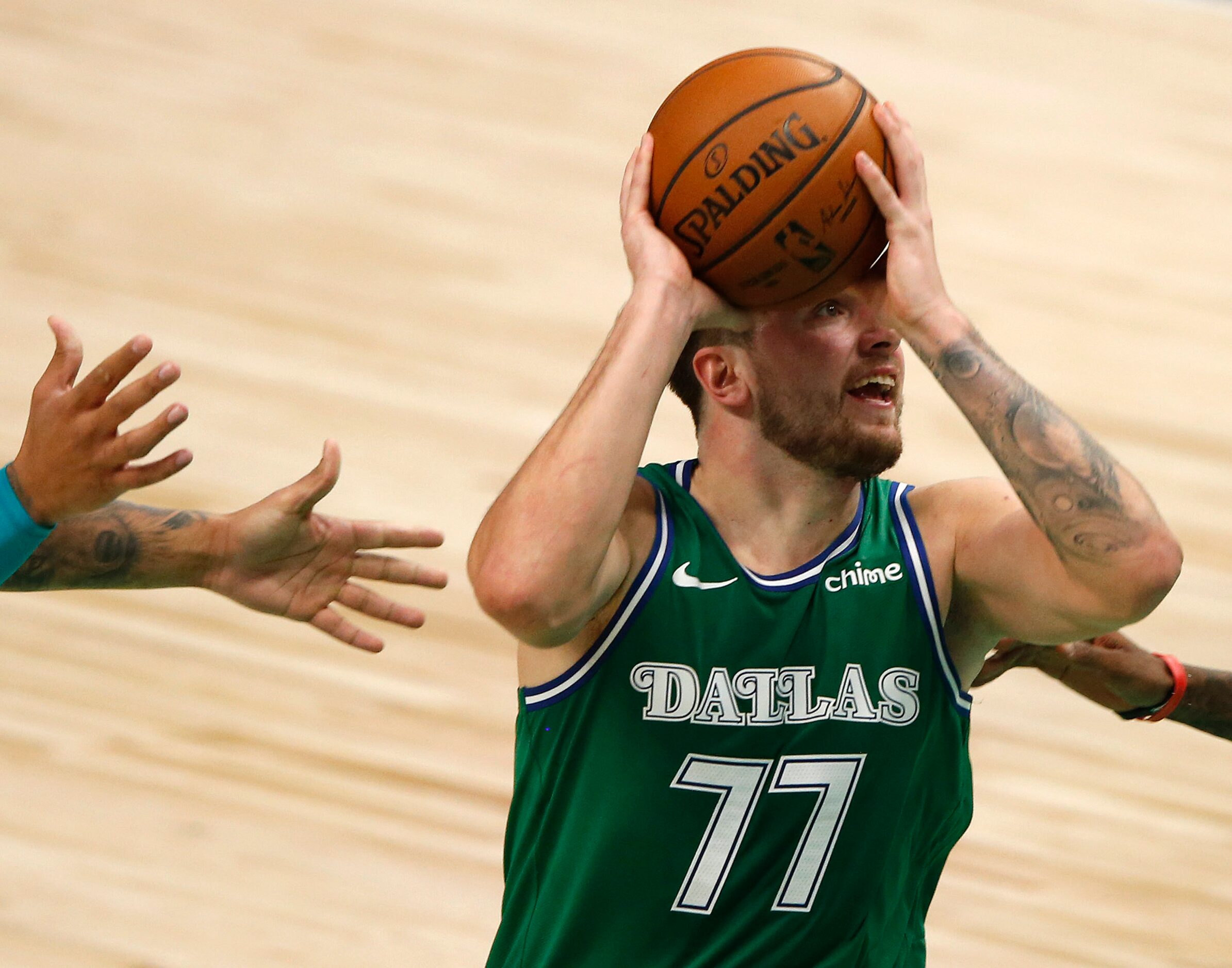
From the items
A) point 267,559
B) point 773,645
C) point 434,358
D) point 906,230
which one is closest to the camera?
point 906,230

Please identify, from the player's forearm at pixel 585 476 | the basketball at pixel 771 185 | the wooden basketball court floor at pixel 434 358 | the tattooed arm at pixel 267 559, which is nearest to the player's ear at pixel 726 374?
the basketball at pixel 771 185

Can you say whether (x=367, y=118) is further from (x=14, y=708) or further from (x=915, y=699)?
(x=915, y=699)

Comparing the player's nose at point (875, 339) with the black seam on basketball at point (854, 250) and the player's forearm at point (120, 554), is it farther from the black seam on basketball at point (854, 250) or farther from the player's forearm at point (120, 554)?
the player's forearm at point (120, 554)

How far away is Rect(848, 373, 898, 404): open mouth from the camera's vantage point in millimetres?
2223

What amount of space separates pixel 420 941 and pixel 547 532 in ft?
6.02

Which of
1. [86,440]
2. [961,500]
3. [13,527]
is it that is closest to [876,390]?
[961,500]

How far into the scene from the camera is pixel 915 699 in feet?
7.27

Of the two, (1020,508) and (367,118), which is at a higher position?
(367,118)

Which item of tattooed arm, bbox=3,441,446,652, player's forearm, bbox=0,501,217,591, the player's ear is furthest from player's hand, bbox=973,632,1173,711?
player's forearm, bbox=0,501,217,591

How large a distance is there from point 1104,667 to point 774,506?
734mm

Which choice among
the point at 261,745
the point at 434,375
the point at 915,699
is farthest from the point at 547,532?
the point at 434,375

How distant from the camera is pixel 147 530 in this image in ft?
9.17

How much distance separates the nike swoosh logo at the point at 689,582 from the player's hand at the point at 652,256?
35 cm

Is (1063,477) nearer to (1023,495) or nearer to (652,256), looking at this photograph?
(1023,495)
